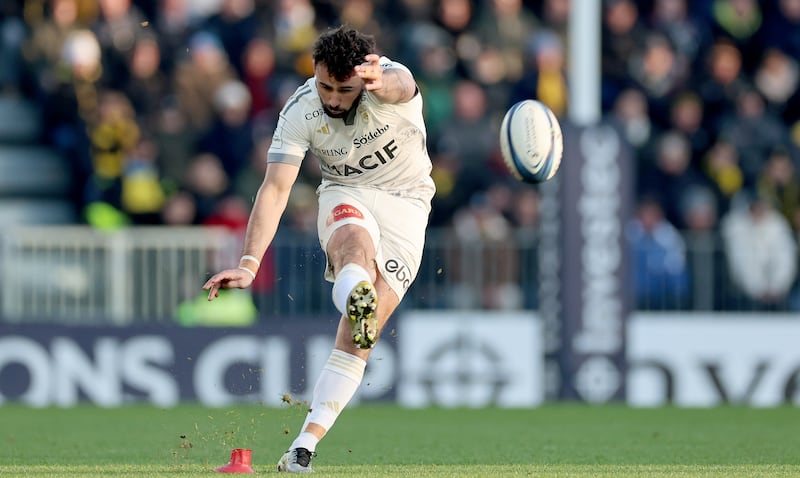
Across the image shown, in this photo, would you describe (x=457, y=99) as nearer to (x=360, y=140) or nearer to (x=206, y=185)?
(x=206, y=185)

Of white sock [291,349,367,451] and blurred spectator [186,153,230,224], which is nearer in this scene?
white sock [291,349,367,451]

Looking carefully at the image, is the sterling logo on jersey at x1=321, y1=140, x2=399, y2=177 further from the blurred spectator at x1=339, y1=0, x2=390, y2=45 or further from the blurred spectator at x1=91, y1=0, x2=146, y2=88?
the blurred spectator at x1=91, y1=0, x2=146, y2=88

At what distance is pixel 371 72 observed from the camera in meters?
7.45

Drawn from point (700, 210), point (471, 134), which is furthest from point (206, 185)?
point (700, 210)

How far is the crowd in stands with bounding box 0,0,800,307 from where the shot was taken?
16.3 metres

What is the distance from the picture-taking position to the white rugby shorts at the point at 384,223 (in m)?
8.28

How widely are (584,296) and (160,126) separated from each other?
4.91m

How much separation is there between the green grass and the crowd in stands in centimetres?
235

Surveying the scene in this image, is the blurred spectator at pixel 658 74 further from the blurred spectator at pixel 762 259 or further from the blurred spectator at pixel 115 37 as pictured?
the blurred spectator at pixel 115 37

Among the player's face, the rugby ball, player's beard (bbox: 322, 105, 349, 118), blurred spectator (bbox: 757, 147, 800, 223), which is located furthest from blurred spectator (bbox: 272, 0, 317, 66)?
the player's face

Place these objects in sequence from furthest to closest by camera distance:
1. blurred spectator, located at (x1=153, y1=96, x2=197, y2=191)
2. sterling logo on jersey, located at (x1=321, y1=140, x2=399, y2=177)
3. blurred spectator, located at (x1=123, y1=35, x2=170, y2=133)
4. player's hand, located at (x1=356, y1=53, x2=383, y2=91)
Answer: blurred spectator, located at (x1=123, y1=35, x2=170, y2=133) → blurred spectator, located at (x1=153, y1=96, x2=197, y2=191) → sterling logo on jersey, located at (x1=321, y1=140, x2=399, y2=177) → player's hand, located at (x1=356, y1=53, x2=383, y2=91)

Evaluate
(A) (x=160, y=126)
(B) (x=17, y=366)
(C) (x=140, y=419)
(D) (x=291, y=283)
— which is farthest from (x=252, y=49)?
(C) (x=140, y=419)

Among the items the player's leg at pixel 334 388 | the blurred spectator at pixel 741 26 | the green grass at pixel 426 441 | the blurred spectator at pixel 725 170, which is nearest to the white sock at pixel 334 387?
the player's leg at pixel 334 388

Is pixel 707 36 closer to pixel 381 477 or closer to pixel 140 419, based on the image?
pixel 140 419
